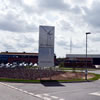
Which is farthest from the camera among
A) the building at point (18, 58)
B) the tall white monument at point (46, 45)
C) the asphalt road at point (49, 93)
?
the building at point (18, 58)

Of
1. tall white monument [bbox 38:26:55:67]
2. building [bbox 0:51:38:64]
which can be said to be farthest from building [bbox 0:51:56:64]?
tall white monument [bbox 38:26:55:67]

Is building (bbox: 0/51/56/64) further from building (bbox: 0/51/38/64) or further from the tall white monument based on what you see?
the tall white monument

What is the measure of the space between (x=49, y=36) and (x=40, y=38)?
1164 mm

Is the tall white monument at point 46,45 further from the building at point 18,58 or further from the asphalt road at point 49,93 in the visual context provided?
the building at point 18,58

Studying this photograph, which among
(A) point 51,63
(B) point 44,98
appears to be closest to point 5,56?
(A) point 51,63

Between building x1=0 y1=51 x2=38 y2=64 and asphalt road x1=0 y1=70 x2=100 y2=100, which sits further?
building x1=0 y1=51 x2=38 y2=64

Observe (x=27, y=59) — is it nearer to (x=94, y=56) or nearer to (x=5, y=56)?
(x=5, y=56)

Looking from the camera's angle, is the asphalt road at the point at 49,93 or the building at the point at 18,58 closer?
the asphalt road at the point at 49,93

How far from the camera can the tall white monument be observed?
91.9 feet

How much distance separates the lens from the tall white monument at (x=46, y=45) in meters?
28.0

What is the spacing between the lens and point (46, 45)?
28250 millimetres

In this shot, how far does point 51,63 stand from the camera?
28.6 metres

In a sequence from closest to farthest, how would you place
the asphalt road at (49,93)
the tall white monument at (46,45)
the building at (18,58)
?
the asphalt road at (49,93) → the tall white monument at (46,45) → the building at (18,58)

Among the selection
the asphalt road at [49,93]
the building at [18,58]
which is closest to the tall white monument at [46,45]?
the asphalt road at [49,93]
